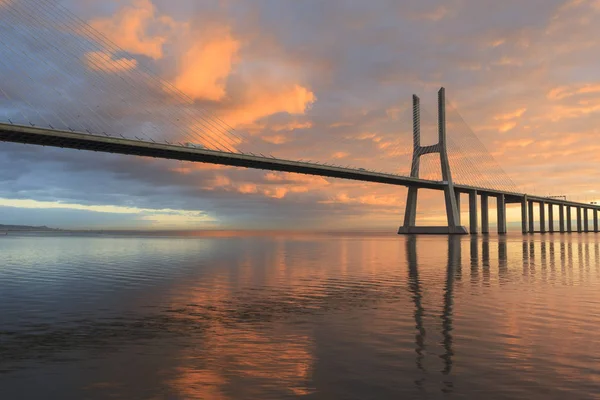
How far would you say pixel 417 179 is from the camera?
93688 millimetres

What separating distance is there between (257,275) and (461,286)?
981 cm

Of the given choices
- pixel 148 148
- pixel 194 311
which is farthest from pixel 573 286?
pixel 148 148

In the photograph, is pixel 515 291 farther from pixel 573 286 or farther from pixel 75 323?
pixel 75 323

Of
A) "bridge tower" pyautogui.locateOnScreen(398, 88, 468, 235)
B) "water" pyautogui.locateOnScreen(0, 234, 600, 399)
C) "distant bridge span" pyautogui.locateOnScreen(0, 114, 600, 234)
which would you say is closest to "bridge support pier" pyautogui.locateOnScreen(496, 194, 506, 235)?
"distant bridge span" pyautogui.locateOnScreen(0, 114, 600, 234)

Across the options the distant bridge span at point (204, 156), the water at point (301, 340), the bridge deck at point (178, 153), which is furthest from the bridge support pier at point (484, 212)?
the water at point (301, 340)

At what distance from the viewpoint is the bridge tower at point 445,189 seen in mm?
97688

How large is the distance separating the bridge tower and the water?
3149 inches

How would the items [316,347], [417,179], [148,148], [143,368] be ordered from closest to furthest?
[143,368]
[316,347]
[148,148]
[417,179]

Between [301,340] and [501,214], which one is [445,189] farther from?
[301,340]

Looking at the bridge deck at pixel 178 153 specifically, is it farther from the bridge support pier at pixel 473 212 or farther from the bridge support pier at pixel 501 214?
the bridge support pier at pixel 501 214

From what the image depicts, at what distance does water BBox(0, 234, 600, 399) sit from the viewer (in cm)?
696

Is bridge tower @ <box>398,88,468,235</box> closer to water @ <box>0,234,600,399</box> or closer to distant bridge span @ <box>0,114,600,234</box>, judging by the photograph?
distant bridge span @ <box>0,114,600,234</box>

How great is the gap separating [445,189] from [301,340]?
92.9m

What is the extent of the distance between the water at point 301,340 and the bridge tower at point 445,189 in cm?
7997
